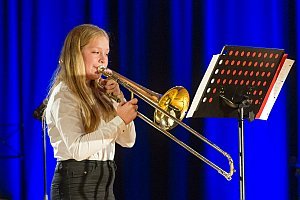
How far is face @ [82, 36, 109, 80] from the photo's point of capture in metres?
2.56

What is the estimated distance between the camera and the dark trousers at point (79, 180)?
7.87 ft

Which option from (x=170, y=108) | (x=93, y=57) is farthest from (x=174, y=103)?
(x=93, y=57)

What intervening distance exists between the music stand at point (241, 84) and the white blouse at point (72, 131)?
1.96 ft

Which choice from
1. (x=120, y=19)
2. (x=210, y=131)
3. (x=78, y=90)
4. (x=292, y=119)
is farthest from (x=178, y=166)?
(x=78, y=90)

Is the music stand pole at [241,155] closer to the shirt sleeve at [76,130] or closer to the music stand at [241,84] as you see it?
the music stand at [241,84]

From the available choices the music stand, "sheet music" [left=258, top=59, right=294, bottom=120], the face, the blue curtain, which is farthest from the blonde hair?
the blue curtain

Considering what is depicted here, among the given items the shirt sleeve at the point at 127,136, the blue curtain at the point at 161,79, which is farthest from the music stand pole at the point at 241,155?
the blue curtain at the point at 161,79

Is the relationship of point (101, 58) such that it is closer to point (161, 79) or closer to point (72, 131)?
point (72, 131)

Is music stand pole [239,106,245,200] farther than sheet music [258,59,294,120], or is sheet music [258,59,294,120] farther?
sheet music [258,59,294,120]

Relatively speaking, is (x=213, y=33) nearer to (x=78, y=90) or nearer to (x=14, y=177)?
(x=14, y=177)

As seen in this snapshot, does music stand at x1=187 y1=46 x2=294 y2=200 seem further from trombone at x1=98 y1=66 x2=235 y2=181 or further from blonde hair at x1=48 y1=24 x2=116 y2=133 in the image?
blonde hair at x1=48 y1=24 x2=116 y2=133

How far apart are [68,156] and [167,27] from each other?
2573mm

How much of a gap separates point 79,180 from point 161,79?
2440mm

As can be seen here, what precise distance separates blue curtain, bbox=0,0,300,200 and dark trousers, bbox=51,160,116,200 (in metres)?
2.27
